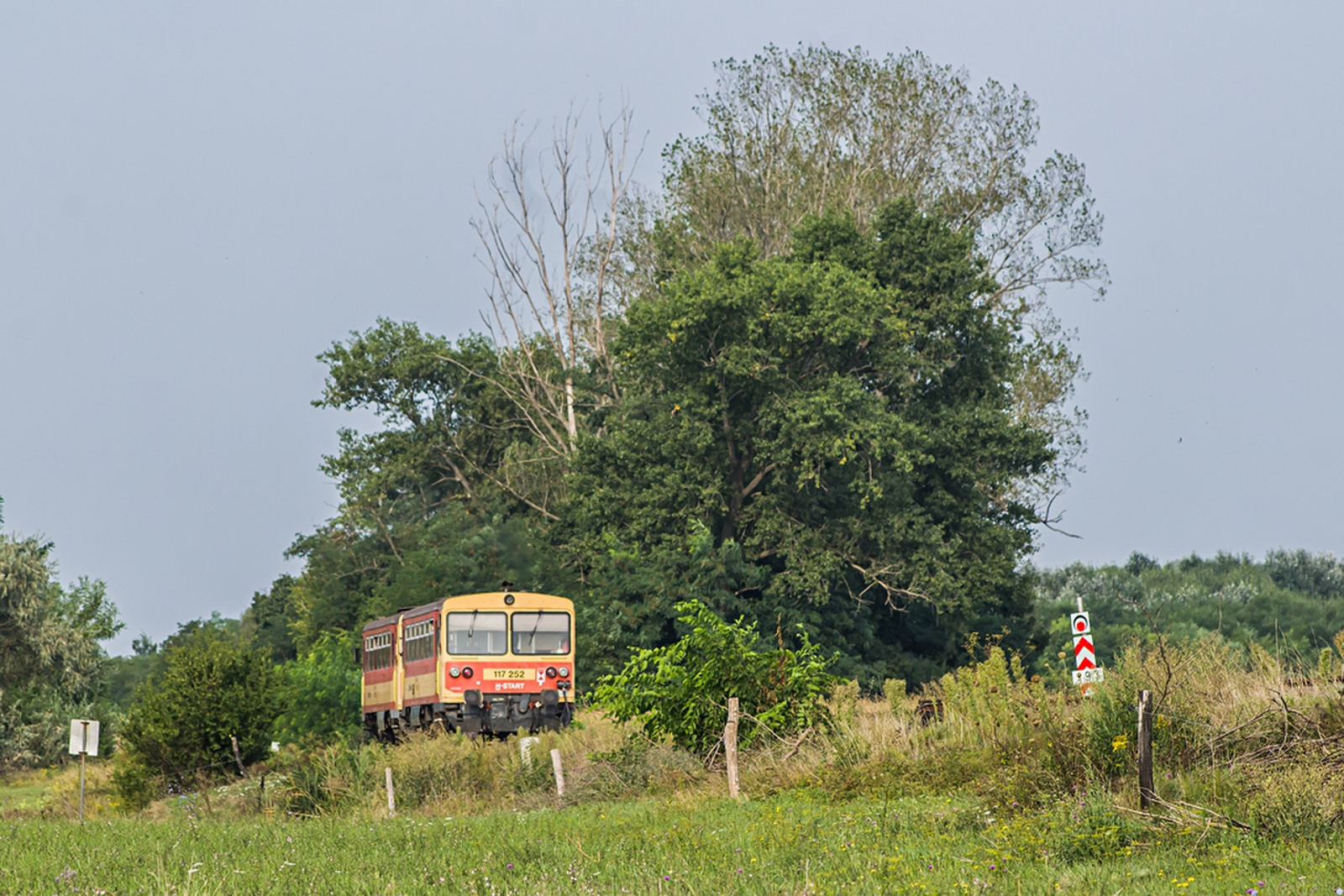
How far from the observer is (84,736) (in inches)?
896

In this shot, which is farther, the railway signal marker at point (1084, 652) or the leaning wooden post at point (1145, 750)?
the railway signal marker at point (1084, 652)

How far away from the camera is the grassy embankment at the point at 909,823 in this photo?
905 cm

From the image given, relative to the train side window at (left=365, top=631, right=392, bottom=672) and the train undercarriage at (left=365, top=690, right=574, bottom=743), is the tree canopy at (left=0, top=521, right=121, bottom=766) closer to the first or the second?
the train side window at (left=365, top=631, right=392, bottom=672)

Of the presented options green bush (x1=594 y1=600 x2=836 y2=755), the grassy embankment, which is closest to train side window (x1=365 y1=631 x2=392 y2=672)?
the grassy embankment

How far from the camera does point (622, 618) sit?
119 feet

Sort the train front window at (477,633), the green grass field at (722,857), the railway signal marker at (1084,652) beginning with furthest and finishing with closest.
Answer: the train front window at (477,633) < the railway signal marker at (1084,652) < the green grass field at (722,857)

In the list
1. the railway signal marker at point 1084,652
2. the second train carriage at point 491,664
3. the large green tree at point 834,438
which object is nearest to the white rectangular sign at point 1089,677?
the railway signal marker at point 1084,652

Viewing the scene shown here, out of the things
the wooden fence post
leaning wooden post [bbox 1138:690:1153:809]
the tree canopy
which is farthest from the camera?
the tree canopy

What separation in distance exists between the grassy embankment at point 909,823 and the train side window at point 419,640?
11.6 m

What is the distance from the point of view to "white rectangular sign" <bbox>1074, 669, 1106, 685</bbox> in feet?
46.0

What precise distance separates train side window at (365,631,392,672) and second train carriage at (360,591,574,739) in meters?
1.86

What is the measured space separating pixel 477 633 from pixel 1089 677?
16335 millimetres

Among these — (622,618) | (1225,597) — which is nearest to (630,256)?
(622,618)

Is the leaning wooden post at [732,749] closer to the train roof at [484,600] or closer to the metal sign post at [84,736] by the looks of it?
the metal sign post at [84,736]
